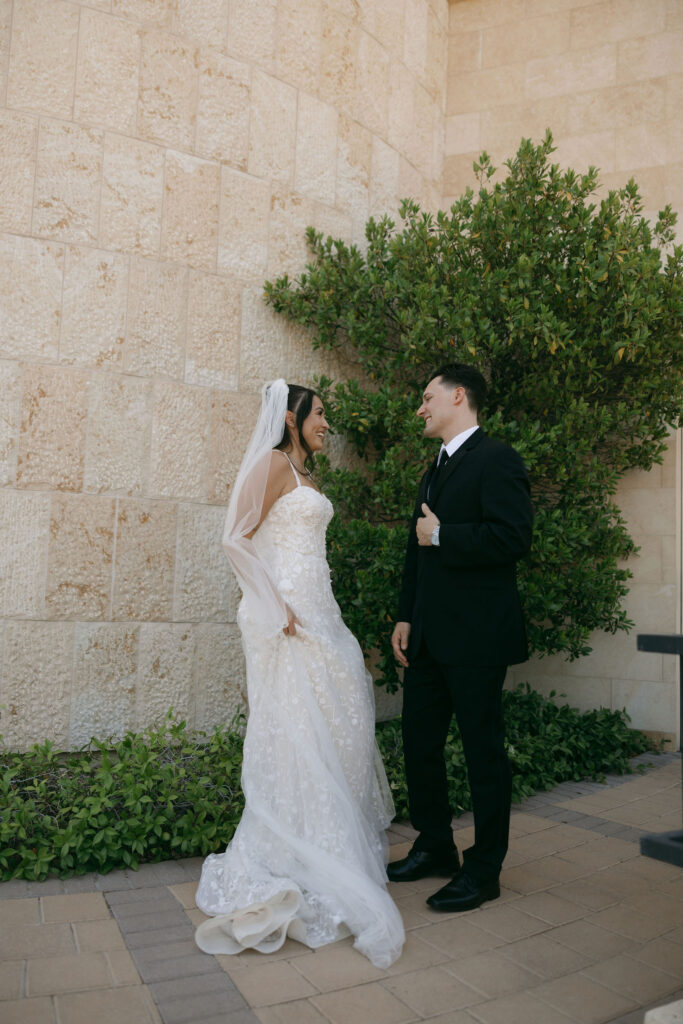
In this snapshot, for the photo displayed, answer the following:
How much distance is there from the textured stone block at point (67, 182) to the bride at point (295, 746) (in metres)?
1.53

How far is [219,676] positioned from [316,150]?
132 inches

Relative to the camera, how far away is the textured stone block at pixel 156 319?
14.5 ft

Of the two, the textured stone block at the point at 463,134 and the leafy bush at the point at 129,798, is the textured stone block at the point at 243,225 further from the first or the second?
→ the leafy bush at the point at 129,798

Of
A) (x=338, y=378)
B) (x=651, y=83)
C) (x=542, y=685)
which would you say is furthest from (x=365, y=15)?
(x=542, y=685)

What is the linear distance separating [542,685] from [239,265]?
145 inches

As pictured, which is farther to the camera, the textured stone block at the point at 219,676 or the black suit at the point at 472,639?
the textured stone block at the point at 219,676

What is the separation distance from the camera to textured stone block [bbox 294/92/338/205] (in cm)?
512

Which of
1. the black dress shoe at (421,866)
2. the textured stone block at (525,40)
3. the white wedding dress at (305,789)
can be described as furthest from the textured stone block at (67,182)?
the textured stone block at (525,40)

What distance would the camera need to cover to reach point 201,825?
3.59 m

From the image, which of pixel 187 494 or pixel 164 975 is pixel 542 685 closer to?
pixel 187 494

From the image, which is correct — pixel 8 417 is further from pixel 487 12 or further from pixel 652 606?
pixel 487 12

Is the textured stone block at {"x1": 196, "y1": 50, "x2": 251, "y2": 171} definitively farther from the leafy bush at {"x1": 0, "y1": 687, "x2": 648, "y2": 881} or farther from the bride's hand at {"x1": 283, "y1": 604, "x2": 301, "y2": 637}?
the leafy bush at {"x1": 0, "y1": 687, "x2": 648, "y2": 881}

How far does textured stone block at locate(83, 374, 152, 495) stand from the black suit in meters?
1.82

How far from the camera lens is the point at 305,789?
3.15 meters
